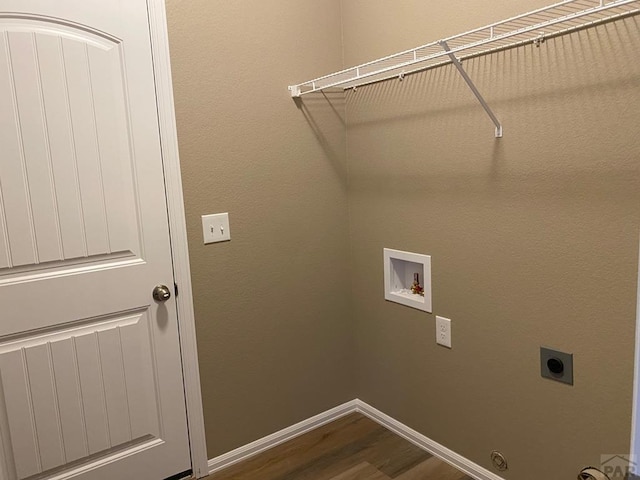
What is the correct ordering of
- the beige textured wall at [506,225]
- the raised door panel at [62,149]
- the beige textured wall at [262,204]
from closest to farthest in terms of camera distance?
the beige textured wall at [506,225]
the raised door panel at [62,149]
the beige textured wall at [262,204]

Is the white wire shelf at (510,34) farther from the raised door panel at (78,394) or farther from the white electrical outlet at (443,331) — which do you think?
the raised door panel at (78,394)

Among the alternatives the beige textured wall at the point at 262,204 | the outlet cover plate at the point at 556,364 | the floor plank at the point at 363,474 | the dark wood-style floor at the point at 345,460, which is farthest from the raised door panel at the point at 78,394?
the outlet cover plate at the point at 556,364

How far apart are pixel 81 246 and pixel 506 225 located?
153 centimetres

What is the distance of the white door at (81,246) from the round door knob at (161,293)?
3cm

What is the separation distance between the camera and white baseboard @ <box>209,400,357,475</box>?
2146 millimetres

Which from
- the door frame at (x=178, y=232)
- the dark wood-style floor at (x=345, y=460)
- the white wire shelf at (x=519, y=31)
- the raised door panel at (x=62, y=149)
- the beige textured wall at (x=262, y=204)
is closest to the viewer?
the white wire shelf at (x=519, y=31)

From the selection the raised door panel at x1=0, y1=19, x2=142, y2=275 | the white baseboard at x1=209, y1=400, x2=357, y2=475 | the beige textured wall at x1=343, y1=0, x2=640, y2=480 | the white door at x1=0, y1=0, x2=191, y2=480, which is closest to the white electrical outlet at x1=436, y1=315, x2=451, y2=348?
the beige textured wall at x1=343, y1=0, x2=640, y2=480

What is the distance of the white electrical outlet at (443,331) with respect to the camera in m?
2.01

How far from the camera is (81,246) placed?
174cm

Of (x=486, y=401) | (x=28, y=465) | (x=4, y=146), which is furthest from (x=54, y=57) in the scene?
(x=486, y=401)

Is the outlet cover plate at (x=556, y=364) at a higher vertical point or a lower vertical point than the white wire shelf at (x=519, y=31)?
lower

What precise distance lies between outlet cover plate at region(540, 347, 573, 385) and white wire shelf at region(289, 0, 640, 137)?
782 millimetres

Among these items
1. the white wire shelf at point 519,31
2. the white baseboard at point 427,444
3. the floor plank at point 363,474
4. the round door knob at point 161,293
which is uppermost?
the white wire shelf at point 519,31

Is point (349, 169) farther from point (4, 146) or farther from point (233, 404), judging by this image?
point (4, 146)
